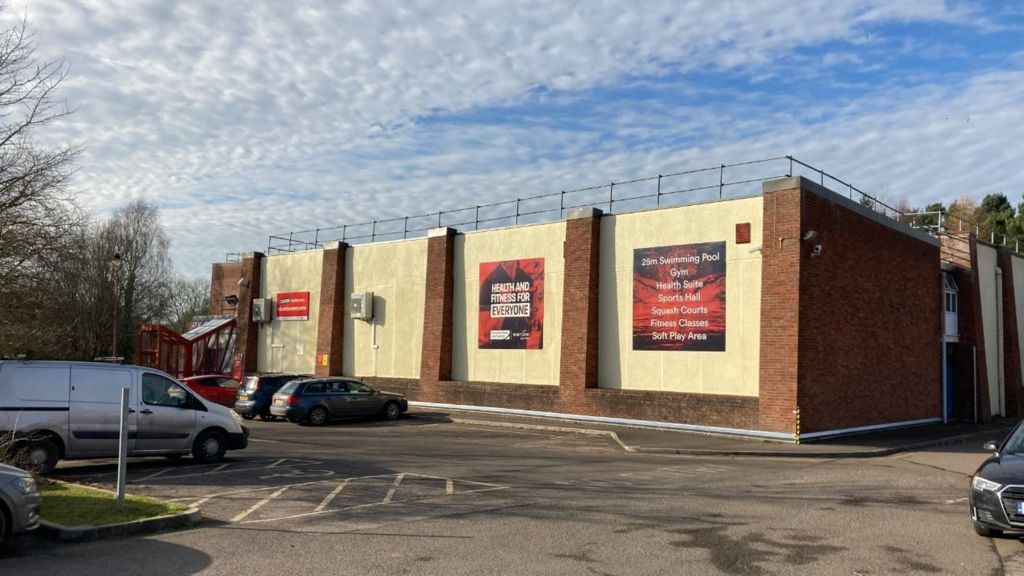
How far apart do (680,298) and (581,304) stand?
330 cm

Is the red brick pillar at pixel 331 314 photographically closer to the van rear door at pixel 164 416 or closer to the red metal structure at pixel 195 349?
the red metal structure at pixel 195 349

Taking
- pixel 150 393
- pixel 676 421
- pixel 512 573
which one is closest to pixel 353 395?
pixel 676 421

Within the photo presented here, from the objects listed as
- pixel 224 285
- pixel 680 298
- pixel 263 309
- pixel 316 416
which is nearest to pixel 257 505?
pixel 316 416

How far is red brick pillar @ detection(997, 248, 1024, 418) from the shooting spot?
31.6m

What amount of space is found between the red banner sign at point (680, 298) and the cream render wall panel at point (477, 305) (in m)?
3.15

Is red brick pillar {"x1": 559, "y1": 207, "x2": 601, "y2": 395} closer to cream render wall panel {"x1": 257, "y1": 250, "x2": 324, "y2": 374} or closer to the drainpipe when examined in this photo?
cream render wall panel {"x1": 257, "y1": 250, "x2": 324, "y2": 374}

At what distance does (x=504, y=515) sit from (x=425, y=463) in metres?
5.47

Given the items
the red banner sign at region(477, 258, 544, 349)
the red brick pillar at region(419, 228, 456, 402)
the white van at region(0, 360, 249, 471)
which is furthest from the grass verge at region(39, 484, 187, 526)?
the red brick pillar at region(419, 228, 456, 402)

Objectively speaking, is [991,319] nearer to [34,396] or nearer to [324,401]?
[324,401]

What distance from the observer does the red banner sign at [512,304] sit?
1059 inches

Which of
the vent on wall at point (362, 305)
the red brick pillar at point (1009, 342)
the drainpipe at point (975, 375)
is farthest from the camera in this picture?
the vent on wall at point (362, 305)

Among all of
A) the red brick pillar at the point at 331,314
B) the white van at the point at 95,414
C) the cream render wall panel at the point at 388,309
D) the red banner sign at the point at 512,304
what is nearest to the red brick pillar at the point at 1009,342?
the red banner sign at the point at 512,304

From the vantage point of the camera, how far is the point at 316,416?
2436cm

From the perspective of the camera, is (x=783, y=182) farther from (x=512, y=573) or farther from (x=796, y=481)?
(x=512, y=573)
